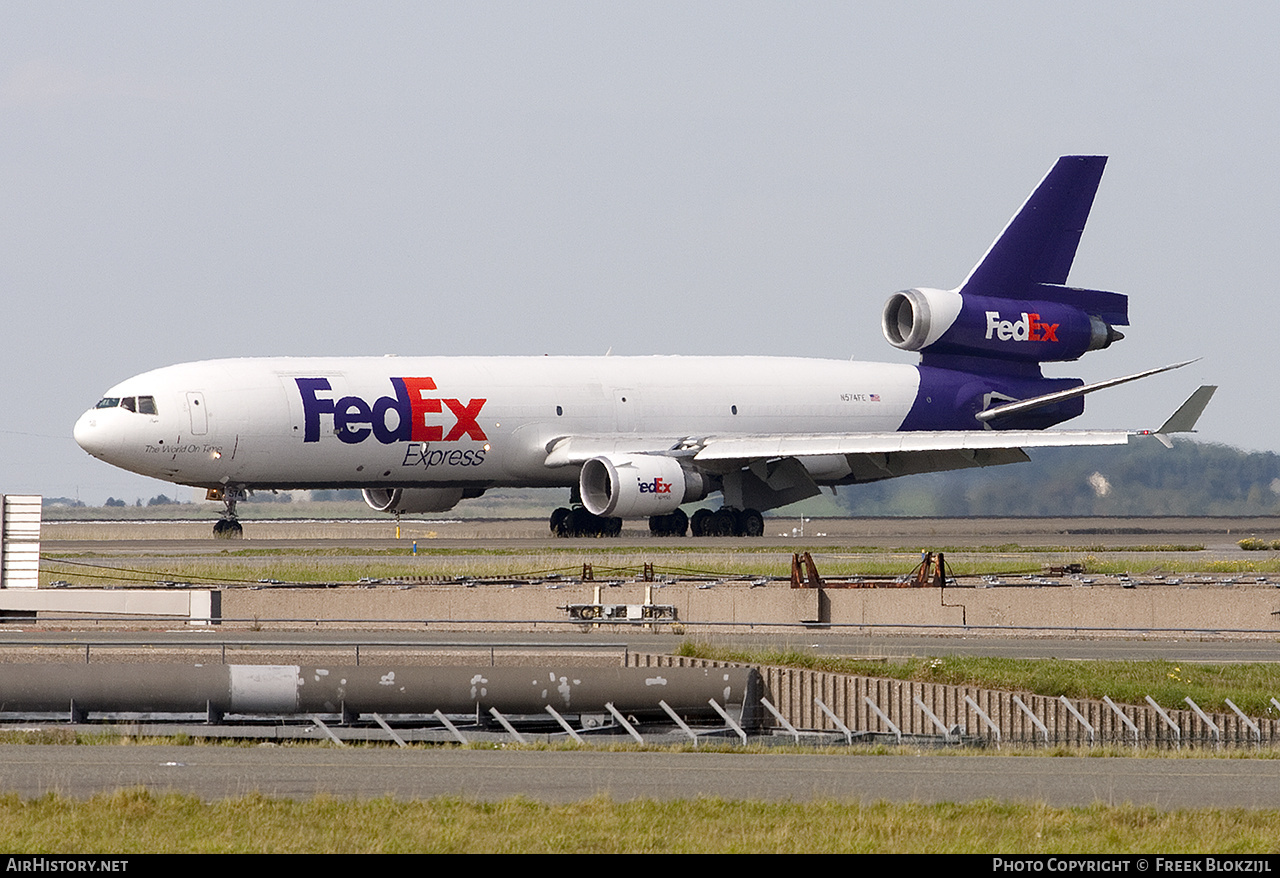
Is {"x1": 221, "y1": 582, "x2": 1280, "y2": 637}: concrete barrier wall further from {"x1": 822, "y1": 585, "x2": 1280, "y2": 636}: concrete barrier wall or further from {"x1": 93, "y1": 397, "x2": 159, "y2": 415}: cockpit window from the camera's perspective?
{"x1": 93, "y1": 397, "x2": 159, "y2": 415}: cockpit window

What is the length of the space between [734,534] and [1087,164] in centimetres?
1705

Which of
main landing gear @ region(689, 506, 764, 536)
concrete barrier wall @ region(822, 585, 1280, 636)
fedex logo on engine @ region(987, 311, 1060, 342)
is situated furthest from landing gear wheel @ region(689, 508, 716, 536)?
concrete barrier wall @ region(822, 585, 1280, 636)

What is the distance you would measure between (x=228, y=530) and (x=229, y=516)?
0.75 m

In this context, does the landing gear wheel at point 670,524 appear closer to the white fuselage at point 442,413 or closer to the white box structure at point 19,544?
the white fuselage at point 442,413

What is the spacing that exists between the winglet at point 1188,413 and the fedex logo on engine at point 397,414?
17.5 m

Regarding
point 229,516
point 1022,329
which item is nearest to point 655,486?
point 229,516

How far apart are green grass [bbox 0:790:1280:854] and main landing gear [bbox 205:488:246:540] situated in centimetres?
3431

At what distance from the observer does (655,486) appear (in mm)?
47000

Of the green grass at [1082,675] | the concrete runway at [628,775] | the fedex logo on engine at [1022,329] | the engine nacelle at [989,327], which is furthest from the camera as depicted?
the fedex logo on engine at [1022,329]

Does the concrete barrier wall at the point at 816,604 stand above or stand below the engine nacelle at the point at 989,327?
below

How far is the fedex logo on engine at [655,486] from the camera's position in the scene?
1842 inches

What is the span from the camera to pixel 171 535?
61688 mm

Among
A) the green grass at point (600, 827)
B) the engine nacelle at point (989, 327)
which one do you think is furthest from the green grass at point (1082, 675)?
the engine nacelle at point (989, 327)
